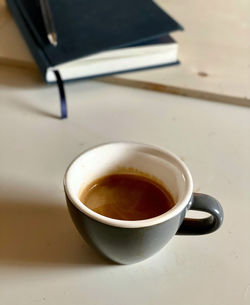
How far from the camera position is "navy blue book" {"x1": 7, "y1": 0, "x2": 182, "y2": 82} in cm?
59

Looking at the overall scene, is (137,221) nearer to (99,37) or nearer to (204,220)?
(204,220)

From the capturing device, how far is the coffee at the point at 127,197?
372mm

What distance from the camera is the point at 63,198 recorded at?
440mm

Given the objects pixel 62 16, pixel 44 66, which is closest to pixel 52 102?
pixel 44 66

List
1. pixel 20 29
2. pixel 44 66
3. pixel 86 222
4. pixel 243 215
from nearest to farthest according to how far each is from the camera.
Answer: pixel 86 222
pixel 243 215
pixel 44 66
pixel 20 29

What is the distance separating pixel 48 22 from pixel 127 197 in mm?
364

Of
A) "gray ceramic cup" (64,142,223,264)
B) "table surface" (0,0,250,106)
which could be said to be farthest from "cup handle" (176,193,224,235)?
"table surface" (0,0,250,106)

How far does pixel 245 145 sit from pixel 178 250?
0.20 meters

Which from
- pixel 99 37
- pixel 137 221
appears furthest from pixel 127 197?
pixel 99 37

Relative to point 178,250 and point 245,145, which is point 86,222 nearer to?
point 178,250

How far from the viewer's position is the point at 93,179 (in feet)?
1.30

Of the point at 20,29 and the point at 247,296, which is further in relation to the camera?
the point at 20,29

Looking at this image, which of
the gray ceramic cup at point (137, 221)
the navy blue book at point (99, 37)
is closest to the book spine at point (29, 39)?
the navy blue book at point (99, 37)

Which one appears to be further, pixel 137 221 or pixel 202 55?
pixel 202 55
